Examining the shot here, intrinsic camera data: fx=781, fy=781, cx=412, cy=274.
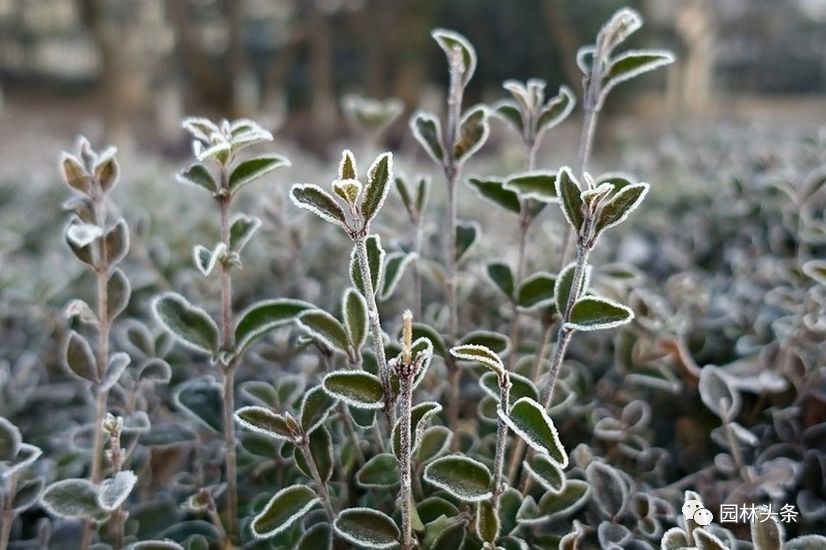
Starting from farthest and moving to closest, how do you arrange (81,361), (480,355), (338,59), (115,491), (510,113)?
(338,59) → (510,113) → (81,361) → (115,491) → (480,355)

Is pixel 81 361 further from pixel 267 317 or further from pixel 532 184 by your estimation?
pixel 532 184

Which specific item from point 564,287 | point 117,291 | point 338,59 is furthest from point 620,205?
point 338,59

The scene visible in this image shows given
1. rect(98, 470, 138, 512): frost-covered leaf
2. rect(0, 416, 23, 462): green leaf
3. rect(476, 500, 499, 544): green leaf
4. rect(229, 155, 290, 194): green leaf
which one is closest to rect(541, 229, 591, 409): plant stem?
rect(476, 500, 499, 544): green leaf

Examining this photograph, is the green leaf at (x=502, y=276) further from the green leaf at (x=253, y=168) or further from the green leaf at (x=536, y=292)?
the green leaf at (x=253, y=168)

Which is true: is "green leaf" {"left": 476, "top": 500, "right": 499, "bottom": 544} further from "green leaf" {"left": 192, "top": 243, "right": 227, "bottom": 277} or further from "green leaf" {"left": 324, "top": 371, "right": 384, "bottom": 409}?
"green leaf" {"left": 192, "top": 243, "right": 227, "bottom": 277}

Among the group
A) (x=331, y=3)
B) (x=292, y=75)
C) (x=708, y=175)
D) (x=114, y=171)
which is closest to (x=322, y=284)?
(x=114, y=171)

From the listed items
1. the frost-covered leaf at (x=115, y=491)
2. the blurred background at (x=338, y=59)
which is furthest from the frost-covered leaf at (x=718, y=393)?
the blurred background at (x=338, y=59)
